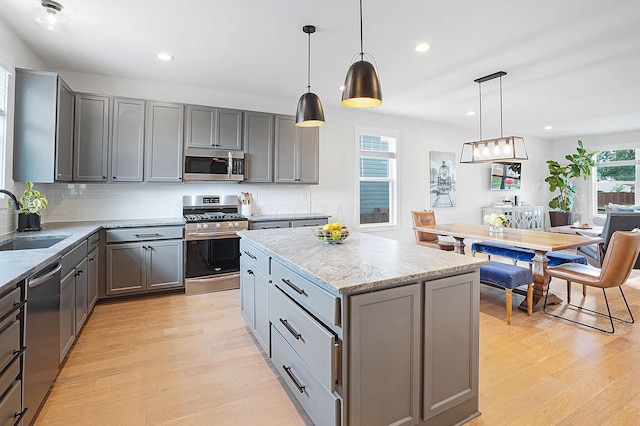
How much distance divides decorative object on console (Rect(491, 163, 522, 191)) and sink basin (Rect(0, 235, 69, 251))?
795 centimetres

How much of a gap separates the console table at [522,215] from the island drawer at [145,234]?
6472 mm

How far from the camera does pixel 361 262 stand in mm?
1808

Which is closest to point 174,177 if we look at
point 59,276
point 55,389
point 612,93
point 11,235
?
point 11,235

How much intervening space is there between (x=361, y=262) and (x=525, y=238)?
2694 millimetres

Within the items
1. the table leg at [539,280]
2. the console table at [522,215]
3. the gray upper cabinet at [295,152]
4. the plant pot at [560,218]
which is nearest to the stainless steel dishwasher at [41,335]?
the gray upper cabinet at [295,152]

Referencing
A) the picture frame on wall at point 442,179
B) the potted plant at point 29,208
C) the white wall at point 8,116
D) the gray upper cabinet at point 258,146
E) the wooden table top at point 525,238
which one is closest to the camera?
the white wall at point 8,116

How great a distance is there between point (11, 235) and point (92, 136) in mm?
1440

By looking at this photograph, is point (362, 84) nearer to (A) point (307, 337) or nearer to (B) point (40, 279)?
(A) point (307, 337)

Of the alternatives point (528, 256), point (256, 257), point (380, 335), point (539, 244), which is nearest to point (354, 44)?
point (256, 257)

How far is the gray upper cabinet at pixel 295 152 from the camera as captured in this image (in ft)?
15.4

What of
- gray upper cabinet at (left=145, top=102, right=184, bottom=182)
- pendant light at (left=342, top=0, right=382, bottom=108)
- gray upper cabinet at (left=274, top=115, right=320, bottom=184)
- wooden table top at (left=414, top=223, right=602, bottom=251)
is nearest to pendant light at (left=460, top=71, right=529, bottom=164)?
wooden table top at (left=414, top=223, right=602, bottom=251)

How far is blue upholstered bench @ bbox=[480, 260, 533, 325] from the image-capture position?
3088 mm

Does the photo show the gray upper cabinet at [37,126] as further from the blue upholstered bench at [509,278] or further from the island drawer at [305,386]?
the blue upholstered bench at [509,278]

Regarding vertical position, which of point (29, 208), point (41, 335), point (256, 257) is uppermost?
point (29, 208)
